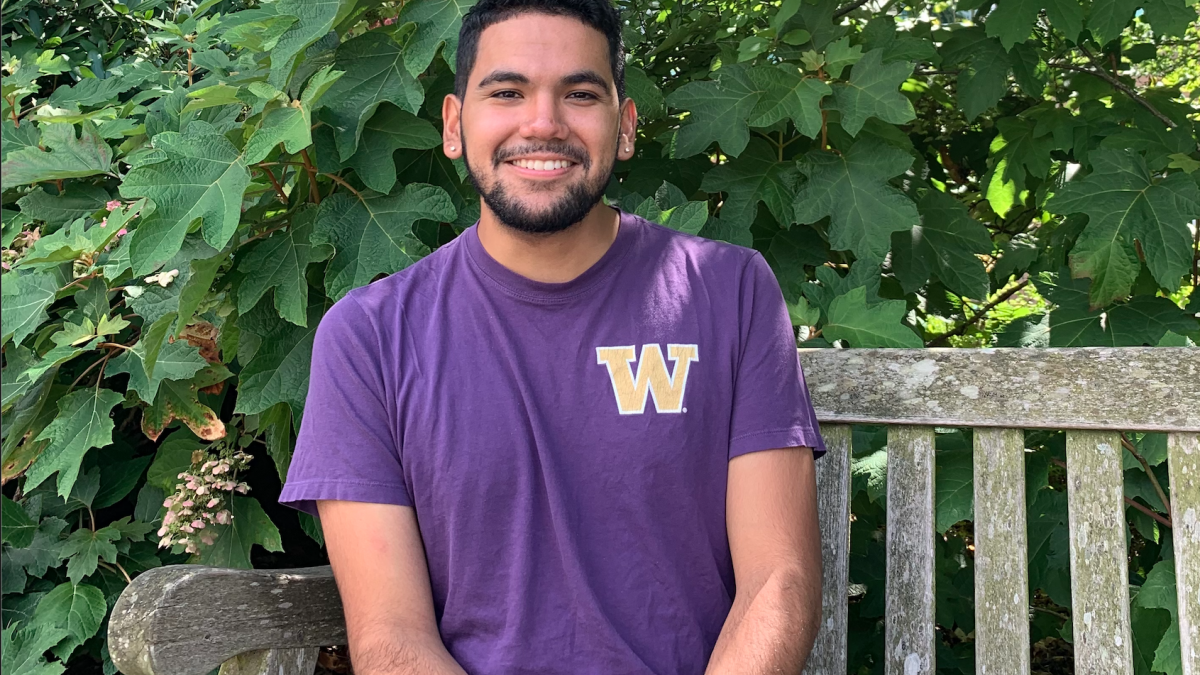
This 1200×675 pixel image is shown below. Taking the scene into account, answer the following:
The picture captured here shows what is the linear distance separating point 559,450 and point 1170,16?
173 centimetres

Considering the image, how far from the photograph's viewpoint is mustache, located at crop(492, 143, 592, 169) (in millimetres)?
1869

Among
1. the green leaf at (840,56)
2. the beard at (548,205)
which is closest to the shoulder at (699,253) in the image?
the beard at (548,205)

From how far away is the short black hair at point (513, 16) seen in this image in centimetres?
192

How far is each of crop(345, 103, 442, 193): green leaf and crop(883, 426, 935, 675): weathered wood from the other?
1.04 metres

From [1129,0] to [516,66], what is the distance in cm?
146

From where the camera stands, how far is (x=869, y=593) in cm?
241

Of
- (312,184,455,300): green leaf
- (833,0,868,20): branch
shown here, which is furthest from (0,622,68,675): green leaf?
(833,0,868,20): branch

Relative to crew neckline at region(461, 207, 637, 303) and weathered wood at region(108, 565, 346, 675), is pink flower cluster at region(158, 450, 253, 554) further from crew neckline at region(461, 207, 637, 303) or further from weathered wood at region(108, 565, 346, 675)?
crew neckline at region(461, 207, 637, 303)

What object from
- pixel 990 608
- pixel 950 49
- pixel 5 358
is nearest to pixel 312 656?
pixel 5 358

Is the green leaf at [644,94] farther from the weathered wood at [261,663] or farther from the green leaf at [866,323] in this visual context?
the weathered wood at [261,663]

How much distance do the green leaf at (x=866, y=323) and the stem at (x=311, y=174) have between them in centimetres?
95

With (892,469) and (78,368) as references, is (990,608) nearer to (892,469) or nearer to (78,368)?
(892,469)

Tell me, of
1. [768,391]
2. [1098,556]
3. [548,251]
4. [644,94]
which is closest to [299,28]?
[548,251]

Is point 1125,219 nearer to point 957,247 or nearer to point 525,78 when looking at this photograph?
point 957,247
